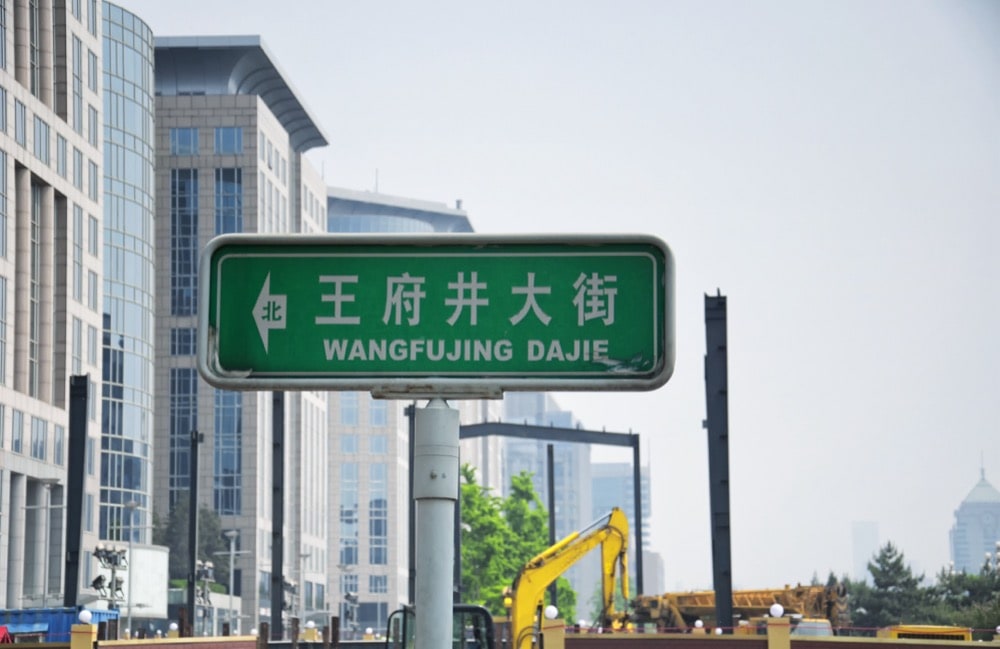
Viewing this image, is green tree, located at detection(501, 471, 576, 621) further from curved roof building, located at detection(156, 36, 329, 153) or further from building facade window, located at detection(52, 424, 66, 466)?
curved roof building, located at detection(156, 36, 329, 153)

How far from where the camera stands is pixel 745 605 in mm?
59469

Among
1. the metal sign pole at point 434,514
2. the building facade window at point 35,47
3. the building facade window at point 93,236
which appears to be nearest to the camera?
the metal sign pole at point 434,514

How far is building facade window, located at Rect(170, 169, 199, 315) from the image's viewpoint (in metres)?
136

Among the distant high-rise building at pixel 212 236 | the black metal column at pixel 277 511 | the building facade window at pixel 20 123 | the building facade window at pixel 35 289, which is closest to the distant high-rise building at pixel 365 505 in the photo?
the distant high-rise building at pixel 212 236

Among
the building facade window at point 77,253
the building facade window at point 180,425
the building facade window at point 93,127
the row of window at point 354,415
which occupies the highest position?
the building facade window at point 93,127

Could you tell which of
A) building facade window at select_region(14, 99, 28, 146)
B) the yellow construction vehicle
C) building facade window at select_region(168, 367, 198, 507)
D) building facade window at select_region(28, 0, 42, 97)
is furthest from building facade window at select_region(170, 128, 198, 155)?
the yellow construction vehicle

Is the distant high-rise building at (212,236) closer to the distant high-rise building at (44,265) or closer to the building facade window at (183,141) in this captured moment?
the building facade window at (183,141)

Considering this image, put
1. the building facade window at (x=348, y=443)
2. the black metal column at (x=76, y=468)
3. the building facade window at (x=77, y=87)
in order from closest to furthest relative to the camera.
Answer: the black metal column at (x=76, y=468) → the building facade window at (x=77, y=87) → the building facade window at (x=348, y=443)

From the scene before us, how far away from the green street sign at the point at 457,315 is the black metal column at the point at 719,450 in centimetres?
3467

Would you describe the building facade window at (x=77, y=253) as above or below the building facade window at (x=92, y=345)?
above

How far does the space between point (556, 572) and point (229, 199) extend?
93711 millimetres

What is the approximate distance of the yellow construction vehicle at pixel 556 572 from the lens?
43719mm

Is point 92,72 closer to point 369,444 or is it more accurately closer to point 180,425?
point 180,425

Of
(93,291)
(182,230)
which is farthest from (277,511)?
(182,230)
